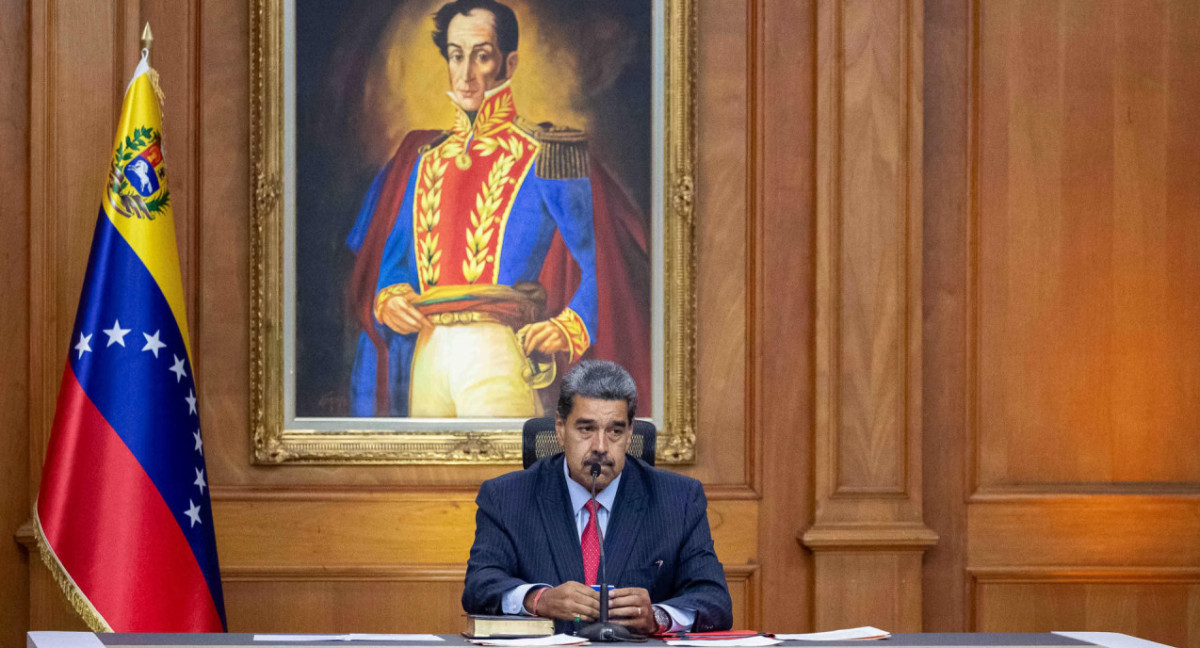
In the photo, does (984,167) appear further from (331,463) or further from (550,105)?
(331,463)

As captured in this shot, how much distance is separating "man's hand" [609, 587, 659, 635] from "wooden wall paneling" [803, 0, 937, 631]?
1.76 meters

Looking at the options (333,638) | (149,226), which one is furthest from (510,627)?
(149,226)

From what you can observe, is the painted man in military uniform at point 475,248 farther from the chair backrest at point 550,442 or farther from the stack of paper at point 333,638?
the stack of paper at point 333,638

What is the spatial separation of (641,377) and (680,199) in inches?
24.6

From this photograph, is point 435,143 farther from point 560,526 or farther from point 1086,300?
point 1086,300

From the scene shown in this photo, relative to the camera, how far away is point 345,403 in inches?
172

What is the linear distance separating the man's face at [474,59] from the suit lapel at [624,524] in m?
1.74

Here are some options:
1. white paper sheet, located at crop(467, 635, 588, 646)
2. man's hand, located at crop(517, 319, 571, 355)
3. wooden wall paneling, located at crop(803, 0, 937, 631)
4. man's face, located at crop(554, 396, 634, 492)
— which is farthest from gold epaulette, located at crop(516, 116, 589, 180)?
white paper sheet, located at crop(467, 635, 588, 646)

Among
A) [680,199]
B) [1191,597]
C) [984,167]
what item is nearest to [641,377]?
[680,199]

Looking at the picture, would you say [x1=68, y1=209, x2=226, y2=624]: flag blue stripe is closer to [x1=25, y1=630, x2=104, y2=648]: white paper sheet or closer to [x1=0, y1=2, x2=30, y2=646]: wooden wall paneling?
[x1=0, y1=2, x2=30, y2=646]: wooden wall paneling

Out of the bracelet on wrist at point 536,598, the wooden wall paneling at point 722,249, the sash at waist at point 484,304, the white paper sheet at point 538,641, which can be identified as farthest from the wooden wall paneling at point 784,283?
the white paper sheet at point 538,641

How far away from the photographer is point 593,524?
10.3 feet

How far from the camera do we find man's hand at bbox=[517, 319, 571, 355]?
4.41 meters

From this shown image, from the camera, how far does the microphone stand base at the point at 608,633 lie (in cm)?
264
